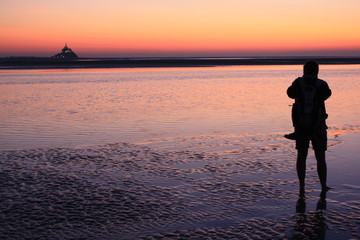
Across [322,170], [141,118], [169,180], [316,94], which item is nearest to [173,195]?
[169,180]

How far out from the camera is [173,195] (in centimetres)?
633

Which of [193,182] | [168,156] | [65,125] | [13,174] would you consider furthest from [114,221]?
[65,125]

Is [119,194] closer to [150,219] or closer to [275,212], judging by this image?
[150,219]

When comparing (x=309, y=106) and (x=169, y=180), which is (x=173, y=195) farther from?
(x=309, y=106)

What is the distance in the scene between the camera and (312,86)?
6309 mm

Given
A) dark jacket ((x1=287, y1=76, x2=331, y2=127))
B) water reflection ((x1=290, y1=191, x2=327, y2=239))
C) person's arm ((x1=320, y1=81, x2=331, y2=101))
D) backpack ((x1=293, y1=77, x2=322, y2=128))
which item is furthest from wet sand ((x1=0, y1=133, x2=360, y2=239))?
person's arm ((x1=320, y1=81, x2=331, y2=101))

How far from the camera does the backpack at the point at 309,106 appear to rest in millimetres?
6312

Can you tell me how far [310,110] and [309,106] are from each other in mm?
67

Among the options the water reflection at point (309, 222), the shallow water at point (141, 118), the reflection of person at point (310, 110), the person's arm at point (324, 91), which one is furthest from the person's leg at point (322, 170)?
the shallow water at point (141, 118)

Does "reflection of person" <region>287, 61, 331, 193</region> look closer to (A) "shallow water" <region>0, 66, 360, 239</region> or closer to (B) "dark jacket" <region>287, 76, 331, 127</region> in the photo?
(B) "dark jacket" <region>287, 76, 331, 127</region>

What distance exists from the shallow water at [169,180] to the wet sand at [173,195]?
0.05 ft

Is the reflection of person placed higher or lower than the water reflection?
higher

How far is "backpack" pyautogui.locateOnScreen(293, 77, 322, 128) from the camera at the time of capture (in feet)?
20.7

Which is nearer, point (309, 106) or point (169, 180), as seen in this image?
point (309, 106)
